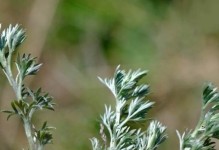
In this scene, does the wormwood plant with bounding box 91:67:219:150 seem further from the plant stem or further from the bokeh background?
the bokeh background

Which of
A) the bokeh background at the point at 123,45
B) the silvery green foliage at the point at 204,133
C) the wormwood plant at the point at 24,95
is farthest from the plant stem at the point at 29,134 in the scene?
the bokeh background at the point at 123,45

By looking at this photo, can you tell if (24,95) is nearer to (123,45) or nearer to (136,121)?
(136,121)

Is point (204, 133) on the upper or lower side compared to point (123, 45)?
lower

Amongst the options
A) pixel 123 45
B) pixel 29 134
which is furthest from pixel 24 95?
pixel 123 45

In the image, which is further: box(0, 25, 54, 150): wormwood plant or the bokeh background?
the bokeh background

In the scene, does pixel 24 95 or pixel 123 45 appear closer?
pixel 24 95

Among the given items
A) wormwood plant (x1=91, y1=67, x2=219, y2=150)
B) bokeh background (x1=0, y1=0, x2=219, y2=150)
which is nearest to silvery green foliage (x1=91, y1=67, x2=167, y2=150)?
wormwood plant (x1=91, y1=67, x2=219, y2=150)

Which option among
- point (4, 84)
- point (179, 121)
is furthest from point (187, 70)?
point (4, 84)
